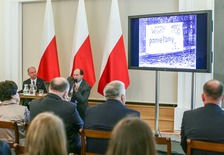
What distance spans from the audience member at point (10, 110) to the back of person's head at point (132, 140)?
2230mm

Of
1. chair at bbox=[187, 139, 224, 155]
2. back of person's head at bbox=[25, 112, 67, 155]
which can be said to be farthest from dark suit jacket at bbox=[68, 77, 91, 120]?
back of person's head at bbox=[25, 112, 67, 155]

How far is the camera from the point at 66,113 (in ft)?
11.3

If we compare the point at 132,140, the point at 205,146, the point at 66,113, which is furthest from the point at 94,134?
the point at 132,140

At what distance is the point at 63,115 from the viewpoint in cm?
343

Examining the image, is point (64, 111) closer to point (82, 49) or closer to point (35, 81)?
point (82, 49)

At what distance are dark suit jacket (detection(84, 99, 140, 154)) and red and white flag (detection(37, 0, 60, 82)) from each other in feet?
11.7

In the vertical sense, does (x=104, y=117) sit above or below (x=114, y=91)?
below

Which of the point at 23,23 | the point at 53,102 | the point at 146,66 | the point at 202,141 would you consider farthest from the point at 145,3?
the point at 202,141

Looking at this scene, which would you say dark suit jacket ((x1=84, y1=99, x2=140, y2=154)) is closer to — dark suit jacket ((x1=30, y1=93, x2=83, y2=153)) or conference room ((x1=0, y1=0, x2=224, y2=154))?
dark suit jacket ((x1=30, y1=93, x2=83, y2=153))

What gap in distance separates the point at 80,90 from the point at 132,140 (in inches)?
176

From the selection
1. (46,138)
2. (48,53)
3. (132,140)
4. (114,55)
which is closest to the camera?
(132,140)

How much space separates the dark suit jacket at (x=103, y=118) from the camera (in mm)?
3158

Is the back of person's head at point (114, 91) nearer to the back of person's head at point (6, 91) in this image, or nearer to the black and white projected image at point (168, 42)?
the back of person's head at point (6, 91)

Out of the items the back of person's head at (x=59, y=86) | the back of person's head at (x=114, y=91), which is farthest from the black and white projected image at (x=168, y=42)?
the back of person's head at (x=59, y=86)
